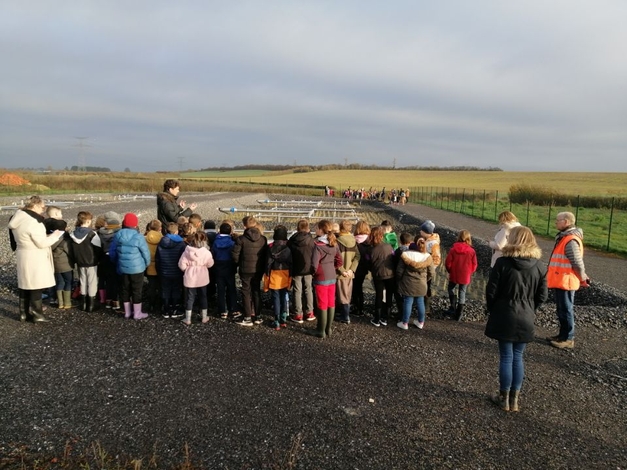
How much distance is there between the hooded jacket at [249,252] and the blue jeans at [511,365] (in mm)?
3589

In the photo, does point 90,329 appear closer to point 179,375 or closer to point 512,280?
point 179,375

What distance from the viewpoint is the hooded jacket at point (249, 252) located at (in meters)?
6.47

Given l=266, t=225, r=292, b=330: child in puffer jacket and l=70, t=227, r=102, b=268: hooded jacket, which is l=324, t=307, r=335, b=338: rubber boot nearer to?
l=266, t=225, r=292, b=330: child in puffer jacket

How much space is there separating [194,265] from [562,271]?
542 centimetres

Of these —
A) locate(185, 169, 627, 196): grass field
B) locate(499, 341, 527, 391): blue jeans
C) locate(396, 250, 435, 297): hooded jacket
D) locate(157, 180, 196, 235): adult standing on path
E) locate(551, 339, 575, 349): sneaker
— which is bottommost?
locate(551, 339, 575, 349): sneaker

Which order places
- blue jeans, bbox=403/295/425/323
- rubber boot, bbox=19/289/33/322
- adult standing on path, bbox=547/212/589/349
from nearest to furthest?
1. adult standing on path, bbox=547/212/589/349
2. rubber boot, bbox=19/289/33/322
3. blue jeans, bbox=403/295/425/323

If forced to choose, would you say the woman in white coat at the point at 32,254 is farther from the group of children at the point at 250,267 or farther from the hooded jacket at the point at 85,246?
the group of children at the point at 250,267

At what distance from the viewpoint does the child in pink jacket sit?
6.47 m

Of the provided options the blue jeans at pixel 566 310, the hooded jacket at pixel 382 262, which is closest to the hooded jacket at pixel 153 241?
the hooded jacket at pixel 382 262

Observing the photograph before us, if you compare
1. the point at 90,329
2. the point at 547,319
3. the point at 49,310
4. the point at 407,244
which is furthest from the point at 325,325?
the point at 49,310

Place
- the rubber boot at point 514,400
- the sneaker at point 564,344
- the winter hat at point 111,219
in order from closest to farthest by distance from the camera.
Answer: the rubber boot at point 514,400
the sneaker at point 564,344
the winter hat at point 111,219

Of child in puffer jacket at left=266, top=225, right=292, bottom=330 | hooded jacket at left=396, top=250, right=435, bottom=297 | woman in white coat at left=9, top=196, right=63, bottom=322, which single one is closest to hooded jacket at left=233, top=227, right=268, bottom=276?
child in puffer jacket at left=266, top=225, right=292, bottom=330

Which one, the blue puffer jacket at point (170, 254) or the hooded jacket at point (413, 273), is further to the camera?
the blue puffer jacket at point (170, 254)

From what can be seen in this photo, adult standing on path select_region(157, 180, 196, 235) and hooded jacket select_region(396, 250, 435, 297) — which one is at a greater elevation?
adult standing on path select_region(157, 180, 196, 235)
